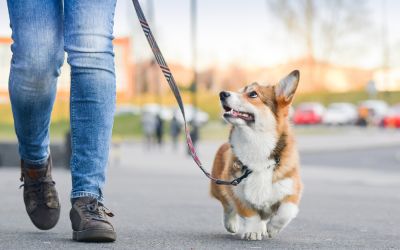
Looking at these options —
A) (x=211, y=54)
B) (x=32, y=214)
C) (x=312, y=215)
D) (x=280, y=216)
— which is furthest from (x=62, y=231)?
(x=211, y=54)

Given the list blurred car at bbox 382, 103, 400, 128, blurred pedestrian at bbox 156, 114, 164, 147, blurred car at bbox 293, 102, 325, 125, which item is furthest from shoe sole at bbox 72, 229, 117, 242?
blurred car at bbox 293, 102, 325, 125

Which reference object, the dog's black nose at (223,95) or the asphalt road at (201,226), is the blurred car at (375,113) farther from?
the dog's black nose at (223,95)

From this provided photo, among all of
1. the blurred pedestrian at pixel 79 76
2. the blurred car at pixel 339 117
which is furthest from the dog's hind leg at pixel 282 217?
the blurred car at pixel 339 117

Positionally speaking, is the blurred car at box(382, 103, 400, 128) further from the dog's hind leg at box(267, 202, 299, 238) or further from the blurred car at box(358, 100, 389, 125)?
the dog's hind leg at box(267, 202, 299, 238)

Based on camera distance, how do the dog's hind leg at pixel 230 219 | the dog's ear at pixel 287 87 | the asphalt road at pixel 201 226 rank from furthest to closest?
the dog's hind leg at pixel 230 219, the dog's ear at pixel 287 87, the asphalt road at pixel 201 226

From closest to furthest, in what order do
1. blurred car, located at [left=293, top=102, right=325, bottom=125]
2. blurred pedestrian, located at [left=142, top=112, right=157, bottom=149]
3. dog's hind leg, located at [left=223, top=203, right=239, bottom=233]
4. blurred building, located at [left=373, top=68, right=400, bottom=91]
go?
dog's hind leg, located at [left=223, top=203, right=239, bottom=233] → blurred pedestrian, located at [left=142, top=112, right=157, bottom=149] → blurred car, located at [left=293, top=102, right=325, bottom=125] → blurred building, located at [left=373, top=68, right=400, bottom=91]

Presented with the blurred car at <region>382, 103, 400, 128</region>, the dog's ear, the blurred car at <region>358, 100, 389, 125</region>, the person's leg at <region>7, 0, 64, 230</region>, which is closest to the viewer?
the person's leg at <region>7, 0, 64, 230</region>

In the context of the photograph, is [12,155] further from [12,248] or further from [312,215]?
[12,248]

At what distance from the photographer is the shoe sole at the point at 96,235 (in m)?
4.46

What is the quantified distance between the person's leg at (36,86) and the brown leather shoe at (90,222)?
48 cm

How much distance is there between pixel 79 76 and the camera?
462 cm

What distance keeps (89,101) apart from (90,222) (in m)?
0.54

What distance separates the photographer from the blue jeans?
455 centimetres

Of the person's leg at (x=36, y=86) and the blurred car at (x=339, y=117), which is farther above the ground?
the person's leg at (x=36, y=86)
